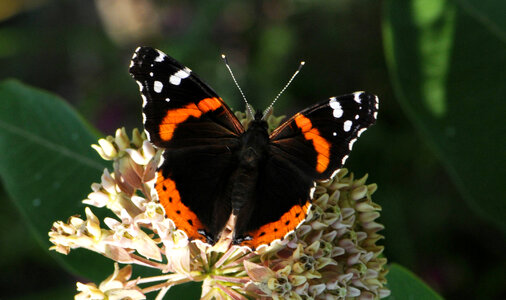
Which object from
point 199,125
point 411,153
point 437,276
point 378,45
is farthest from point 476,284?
point 199,125

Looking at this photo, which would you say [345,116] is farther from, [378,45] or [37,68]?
[37,68]

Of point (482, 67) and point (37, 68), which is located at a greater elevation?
point (37, 68)

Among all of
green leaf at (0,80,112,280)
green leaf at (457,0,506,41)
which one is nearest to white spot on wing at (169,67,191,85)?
green leaf at (0,80,112,280)

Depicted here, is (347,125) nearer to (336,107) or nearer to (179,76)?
(336,107)

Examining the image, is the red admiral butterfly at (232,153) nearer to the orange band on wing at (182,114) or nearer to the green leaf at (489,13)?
the orange band on wing at (182,114)

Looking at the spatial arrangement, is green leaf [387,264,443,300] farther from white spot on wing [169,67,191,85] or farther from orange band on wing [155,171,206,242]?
white spot on wing [169,67,191,85]

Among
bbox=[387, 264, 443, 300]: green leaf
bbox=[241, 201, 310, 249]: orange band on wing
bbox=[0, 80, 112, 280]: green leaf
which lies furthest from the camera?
bbox=[0, 80, 112, 280]: green leaf
